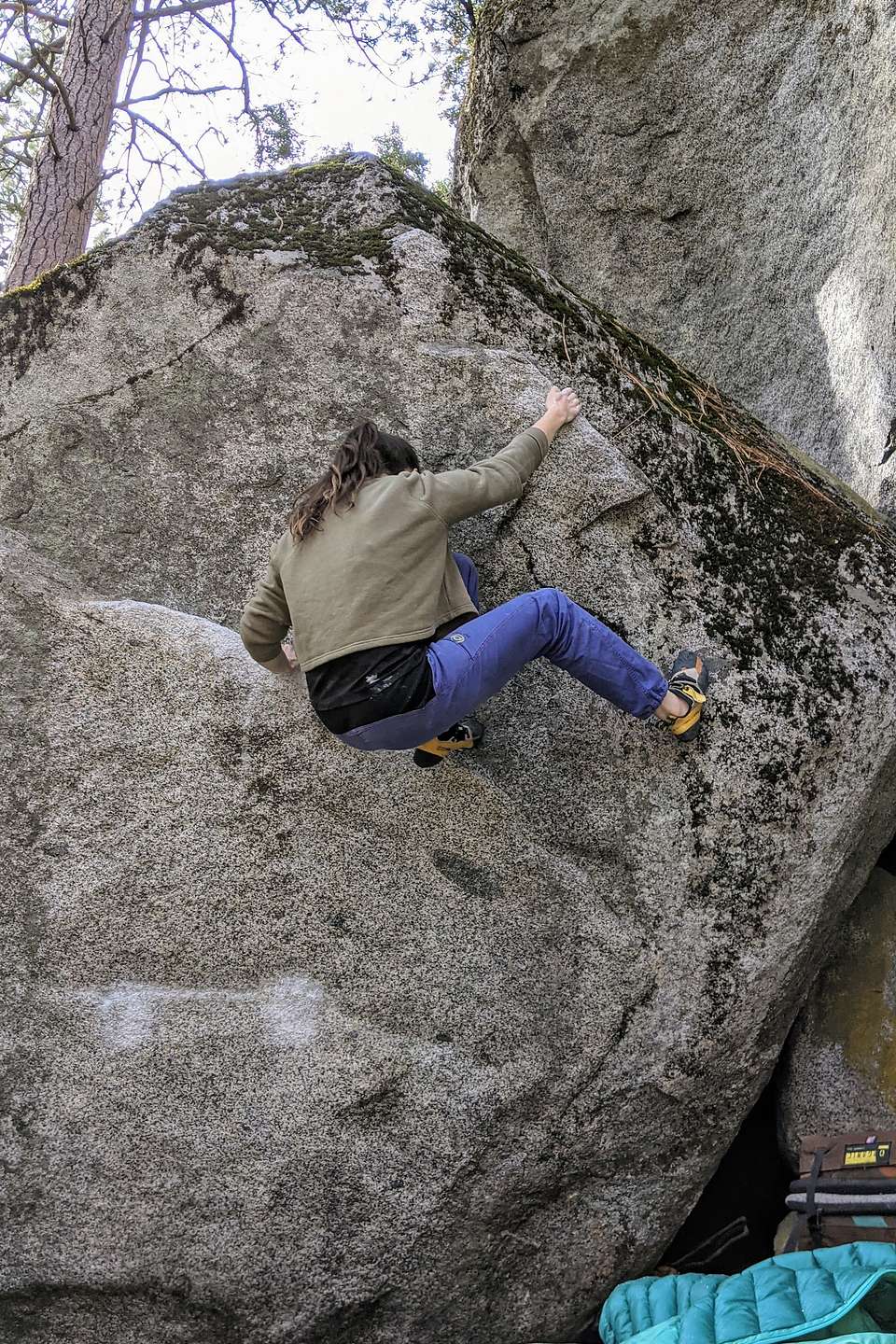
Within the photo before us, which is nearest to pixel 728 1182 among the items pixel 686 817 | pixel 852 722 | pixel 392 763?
pixel 686 817

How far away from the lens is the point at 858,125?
5.70 meters

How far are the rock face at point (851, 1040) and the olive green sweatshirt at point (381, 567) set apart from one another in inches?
94.0

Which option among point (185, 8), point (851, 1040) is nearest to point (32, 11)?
point (185, 8)

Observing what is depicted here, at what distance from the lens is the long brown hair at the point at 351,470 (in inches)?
143

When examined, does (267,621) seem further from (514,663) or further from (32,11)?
(32,11)

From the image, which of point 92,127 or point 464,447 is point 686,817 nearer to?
point 464,447

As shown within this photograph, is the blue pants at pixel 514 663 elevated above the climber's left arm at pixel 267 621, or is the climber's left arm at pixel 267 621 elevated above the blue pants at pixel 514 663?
the blue pants at pixel 514 663

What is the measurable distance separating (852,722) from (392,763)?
1.79 metres

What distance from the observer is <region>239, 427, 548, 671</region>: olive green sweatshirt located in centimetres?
352

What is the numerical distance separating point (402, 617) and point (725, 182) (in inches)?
176

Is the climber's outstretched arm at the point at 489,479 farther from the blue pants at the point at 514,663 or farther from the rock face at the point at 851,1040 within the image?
the rock face at the point at 851,1040

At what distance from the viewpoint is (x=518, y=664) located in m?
3.65

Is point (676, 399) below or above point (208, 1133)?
above

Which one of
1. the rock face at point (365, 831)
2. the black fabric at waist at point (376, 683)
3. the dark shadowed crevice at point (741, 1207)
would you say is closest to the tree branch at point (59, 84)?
the rock face at point (365, 831)
